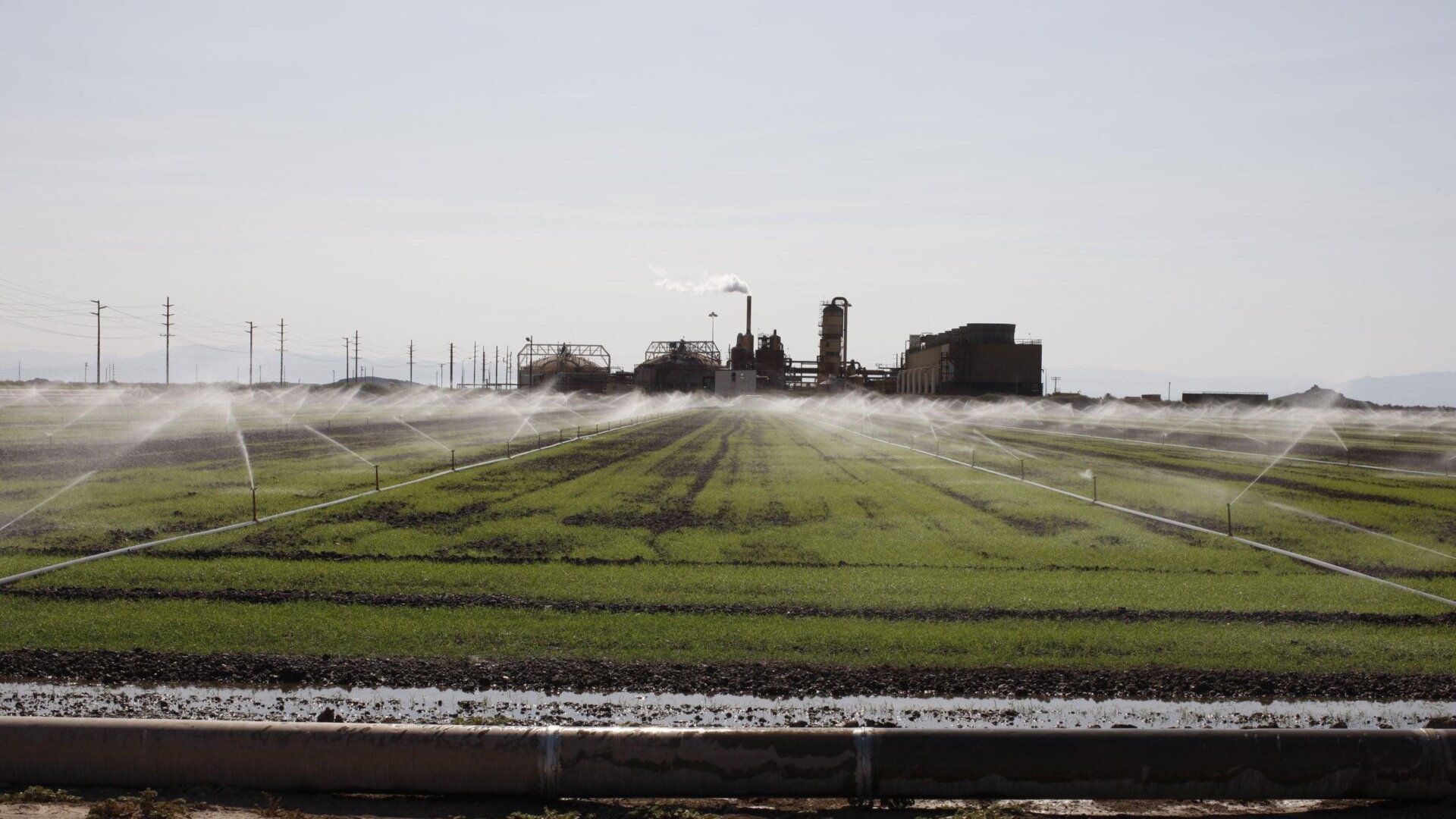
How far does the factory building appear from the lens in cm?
14875

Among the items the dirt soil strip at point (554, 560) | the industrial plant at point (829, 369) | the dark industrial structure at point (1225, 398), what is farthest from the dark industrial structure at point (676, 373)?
the dirt soil strip at point (554, 560)

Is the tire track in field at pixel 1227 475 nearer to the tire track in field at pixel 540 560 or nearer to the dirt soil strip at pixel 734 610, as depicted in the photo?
the tire track in field at pixel 540 560

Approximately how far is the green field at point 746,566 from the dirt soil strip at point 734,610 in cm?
6

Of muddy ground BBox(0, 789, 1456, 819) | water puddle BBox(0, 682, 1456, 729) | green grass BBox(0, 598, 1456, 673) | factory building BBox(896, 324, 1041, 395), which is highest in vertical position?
factory building BBox(896, 324, 1041, 395)

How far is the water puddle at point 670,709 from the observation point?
1073 cm

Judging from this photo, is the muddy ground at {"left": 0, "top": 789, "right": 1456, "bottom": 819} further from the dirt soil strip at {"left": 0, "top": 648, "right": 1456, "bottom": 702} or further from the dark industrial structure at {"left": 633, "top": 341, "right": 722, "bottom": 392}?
the dark industrial structure at {"left": 633, "top": 341, "right": 722, "bottom": 392}

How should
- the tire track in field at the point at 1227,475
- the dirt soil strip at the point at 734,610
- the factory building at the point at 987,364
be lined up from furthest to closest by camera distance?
the factory building at the point at 987,364
the tire track in field at the point at 1227,475
the dirt soil strip at the point at 734,610

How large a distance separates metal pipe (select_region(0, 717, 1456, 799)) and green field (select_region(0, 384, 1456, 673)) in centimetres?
496

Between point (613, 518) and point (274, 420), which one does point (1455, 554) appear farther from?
point (274, 420)

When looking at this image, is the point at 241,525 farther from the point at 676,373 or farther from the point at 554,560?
the point at 676,373

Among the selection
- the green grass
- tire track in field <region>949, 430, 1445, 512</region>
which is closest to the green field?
the green grass

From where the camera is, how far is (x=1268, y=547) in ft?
72.5

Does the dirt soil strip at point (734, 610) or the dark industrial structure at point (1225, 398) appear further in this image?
the dark industrial structure at point (1225, 398)

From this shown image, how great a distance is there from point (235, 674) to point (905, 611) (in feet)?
30.1
